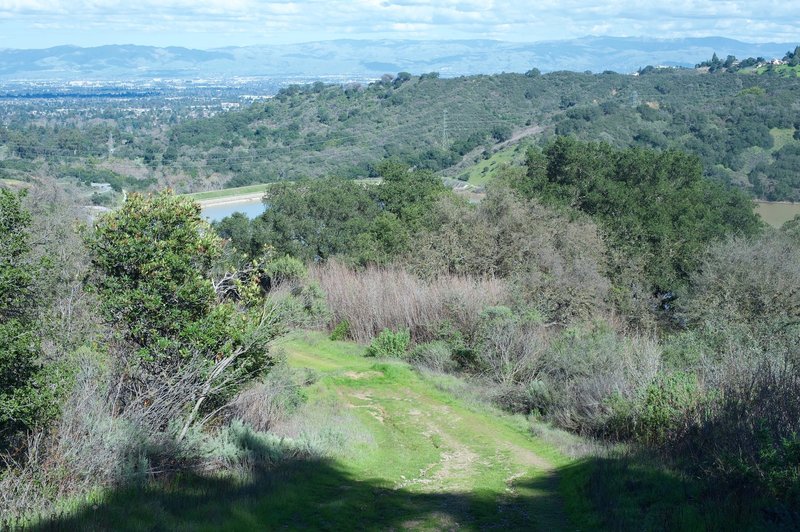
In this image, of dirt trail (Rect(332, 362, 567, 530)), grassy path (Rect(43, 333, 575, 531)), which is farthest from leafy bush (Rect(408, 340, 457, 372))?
grassy path (Rect(43, 333, 575, 531))

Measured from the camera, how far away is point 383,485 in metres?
9.90

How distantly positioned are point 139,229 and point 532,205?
21159 mm

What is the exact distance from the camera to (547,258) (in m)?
26.8

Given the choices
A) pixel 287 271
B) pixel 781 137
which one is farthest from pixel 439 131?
pixel 287 271

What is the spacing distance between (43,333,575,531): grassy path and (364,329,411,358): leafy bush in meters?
5.69

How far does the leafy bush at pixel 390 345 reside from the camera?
2234 centimetres

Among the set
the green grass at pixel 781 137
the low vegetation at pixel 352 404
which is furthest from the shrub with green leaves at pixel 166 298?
the green grass at pixel 781 137

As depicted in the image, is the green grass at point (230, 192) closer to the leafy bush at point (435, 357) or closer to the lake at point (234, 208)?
the lake at point (234, 208)

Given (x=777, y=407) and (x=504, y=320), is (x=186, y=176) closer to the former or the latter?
(x=504, y=320)

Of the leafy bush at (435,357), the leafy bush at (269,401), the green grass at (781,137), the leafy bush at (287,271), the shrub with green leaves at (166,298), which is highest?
the shrub with green leaves at (166,298)

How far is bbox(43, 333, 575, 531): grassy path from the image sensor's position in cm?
732

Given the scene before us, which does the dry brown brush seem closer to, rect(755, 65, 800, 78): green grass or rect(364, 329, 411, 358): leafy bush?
rect(364, 329, 411, 358): leafy bush

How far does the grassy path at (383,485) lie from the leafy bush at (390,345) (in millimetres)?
5687

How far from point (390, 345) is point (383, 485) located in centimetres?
1266
